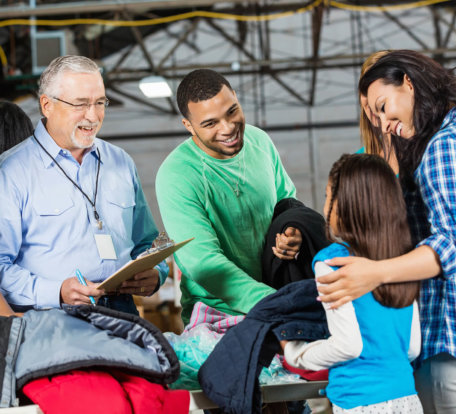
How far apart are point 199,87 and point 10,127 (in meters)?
0.75

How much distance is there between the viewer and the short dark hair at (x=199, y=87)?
7.08ft

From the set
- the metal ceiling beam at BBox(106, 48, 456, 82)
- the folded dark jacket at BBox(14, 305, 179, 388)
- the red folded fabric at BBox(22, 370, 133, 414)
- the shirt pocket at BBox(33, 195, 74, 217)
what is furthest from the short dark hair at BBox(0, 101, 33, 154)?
the metal ceiling beam at BBox(106, 48, 456, 82)

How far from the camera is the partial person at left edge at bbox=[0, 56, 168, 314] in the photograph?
1.97 meters

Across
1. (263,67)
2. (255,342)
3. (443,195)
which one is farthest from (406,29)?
(255,342)

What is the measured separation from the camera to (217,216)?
215cm

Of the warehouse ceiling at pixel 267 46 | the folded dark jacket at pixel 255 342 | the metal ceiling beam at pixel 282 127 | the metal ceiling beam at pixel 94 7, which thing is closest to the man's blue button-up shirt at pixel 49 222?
the folded dark jacket at pixel 255 342

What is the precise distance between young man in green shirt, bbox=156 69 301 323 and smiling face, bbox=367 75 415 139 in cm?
45

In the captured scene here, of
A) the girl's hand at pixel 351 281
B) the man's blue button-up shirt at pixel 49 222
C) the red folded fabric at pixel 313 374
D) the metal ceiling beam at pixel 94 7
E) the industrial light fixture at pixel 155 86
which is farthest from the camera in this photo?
the industrial light fixture at pixel 155 86

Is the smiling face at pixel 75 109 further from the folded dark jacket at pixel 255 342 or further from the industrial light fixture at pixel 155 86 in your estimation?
the industrial light fixture at pixel 155 86

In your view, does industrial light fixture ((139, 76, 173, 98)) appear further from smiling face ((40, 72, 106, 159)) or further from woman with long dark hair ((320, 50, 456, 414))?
woman with long dark hair ((320, 50, 456, 414))

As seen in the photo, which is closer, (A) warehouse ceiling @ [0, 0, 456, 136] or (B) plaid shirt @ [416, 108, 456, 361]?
(B) plaid shirt @ [416, 108, 456, 361]

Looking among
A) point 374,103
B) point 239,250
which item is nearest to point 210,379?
point 239,250

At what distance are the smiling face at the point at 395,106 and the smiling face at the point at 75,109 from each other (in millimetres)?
874

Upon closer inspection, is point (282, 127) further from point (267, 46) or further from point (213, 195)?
point (213, 195)
